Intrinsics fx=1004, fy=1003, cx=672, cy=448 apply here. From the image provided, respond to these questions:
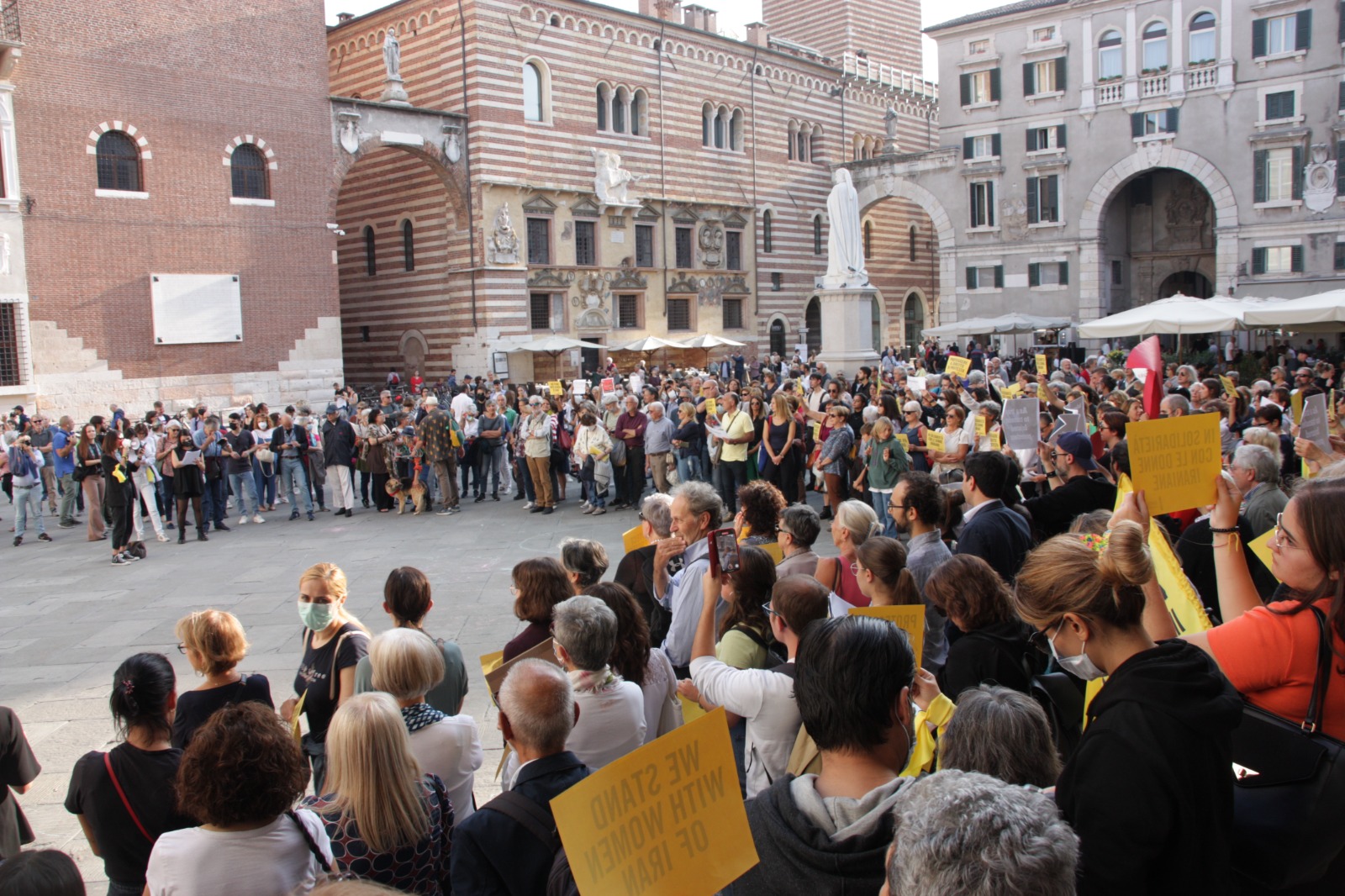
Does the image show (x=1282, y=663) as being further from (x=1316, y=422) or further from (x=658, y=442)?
(x=658, y=442)

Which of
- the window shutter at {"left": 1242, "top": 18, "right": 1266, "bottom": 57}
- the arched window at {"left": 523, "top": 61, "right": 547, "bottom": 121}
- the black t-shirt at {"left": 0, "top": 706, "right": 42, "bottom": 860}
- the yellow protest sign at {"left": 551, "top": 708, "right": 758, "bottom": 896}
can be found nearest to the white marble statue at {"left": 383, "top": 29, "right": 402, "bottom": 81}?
the arched window at {"left": 523, "top": 61, "right": 547, "bottom": 121}

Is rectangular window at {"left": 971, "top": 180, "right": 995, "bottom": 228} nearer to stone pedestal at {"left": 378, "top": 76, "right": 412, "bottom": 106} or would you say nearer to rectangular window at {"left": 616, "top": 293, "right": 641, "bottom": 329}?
rectangular window at {"left": 616, "top": 293, "right": 641, "bottom": 329}

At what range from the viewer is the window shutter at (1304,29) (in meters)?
31.4

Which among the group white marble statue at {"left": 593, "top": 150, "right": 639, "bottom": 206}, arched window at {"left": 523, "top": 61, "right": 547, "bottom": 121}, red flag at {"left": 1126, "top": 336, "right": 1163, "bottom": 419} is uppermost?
arched window at {"left": 523, "top": 61, "right": 547, "bottom": 121}

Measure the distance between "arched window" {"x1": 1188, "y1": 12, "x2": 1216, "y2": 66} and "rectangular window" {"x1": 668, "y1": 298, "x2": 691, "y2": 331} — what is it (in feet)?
61.1

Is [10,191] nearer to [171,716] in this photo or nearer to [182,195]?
[182,195]

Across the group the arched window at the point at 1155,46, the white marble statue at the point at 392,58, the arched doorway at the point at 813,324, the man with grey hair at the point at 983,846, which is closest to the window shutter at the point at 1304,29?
the arched window at the point at 1155,46

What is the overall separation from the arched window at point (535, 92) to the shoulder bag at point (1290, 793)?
30.9 metres

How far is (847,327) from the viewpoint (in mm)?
19062

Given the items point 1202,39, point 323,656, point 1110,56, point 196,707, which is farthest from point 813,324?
point 196,707

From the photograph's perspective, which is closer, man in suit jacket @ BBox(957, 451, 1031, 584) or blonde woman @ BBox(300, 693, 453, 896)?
blonde woman @ BBox(300, 693, 453, 896)

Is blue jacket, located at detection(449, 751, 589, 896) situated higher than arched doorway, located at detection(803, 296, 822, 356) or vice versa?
arched doorway, located at detection(803, 296, 822, 356)

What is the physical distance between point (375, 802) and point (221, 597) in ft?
27.4

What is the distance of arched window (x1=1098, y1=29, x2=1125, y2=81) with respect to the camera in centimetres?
3456
